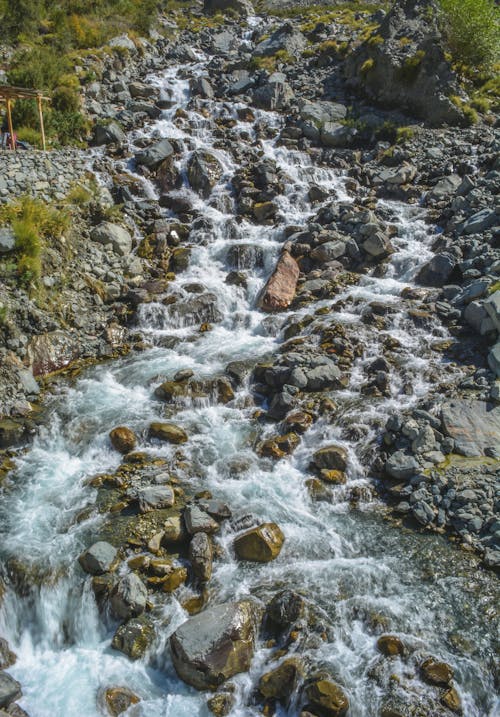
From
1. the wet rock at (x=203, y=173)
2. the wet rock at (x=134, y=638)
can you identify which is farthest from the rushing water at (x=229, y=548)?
the wet rock at (x=203, y=173)

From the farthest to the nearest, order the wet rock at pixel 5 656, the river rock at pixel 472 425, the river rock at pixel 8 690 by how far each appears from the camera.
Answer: the river rock at pixel 472 425
the wet rock at pixel 5 656
the river rock at pixel 8 690

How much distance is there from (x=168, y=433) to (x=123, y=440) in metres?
0.92

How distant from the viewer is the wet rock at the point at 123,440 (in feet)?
35.2

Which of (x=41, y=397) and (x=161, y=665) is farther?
(x=41, y=397)

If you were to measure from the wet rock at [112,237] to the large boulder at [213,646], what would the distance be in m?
12.3

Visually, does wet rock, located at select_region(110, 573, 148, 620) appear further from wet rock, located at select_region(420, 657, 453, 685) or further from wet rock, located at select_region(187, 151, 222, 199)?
wet rock, located at select_region(187, 151, 222, 199)

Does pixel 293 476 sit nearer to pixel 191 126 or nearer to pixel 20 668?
pixel 20 668

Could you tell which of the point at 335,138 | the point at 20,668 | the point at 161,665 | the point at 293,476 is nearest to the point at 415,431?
the point at 293,476

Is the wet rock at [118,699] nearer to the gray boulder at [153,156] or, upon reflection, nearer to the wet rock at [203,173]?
the wet rock at [203,173]

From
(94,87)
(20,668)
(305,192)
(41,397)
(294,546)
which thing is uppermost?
(94,87)

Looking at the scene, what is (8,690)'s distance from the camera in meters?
6.70

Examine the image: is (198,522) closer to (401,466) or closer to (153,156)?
(401,466)

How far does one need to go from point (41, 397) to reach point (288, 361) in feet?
19.2

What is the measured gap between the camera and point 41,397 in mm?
12219
